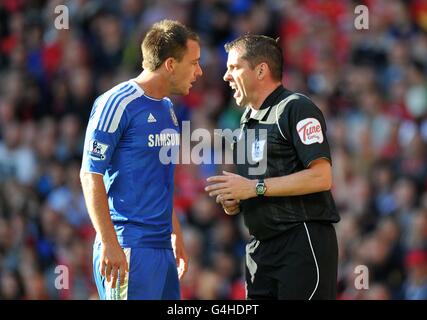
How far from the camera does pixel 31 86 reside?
451 inches

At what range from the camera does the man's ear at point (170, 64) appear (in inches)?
227

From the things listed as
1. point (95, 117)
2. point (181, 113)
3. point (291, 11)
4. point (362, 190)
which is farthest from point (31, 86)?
point (95, 117)

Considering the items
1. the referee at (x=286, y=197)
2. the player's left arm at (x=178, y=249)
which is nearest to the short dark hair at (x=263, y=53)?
the referee at (x=286, y=197)

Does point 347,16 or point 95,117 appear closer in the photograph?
point 95,117

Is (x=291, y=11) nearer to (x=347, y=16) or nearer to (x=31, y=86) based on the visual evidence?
(x=347, y=16)

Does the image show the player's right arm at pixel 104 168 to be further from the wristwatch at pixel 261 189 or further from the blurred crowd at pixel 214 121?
the blurred crowd at pixel 214 121

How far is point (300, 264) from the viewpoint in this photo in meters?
5.63

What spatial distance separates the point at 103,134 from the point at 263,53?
3.50 feet

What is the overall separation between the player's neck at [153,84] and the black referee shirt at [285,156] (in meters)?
0.57

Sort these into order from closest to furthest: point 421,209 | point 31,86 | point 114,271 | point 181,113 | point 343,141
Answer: point 114,271 < point 421,209 < point 343,141 < point 181,113 < point 31,86

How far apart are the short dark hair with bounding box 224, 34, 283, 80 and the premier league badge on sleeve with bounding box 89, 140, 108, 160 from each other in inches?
39.9

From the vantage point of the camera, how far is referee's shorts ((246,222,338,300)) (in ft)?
18.5

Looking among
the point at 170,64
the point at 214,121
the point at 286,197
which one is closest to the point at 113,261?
the point at 286,197
